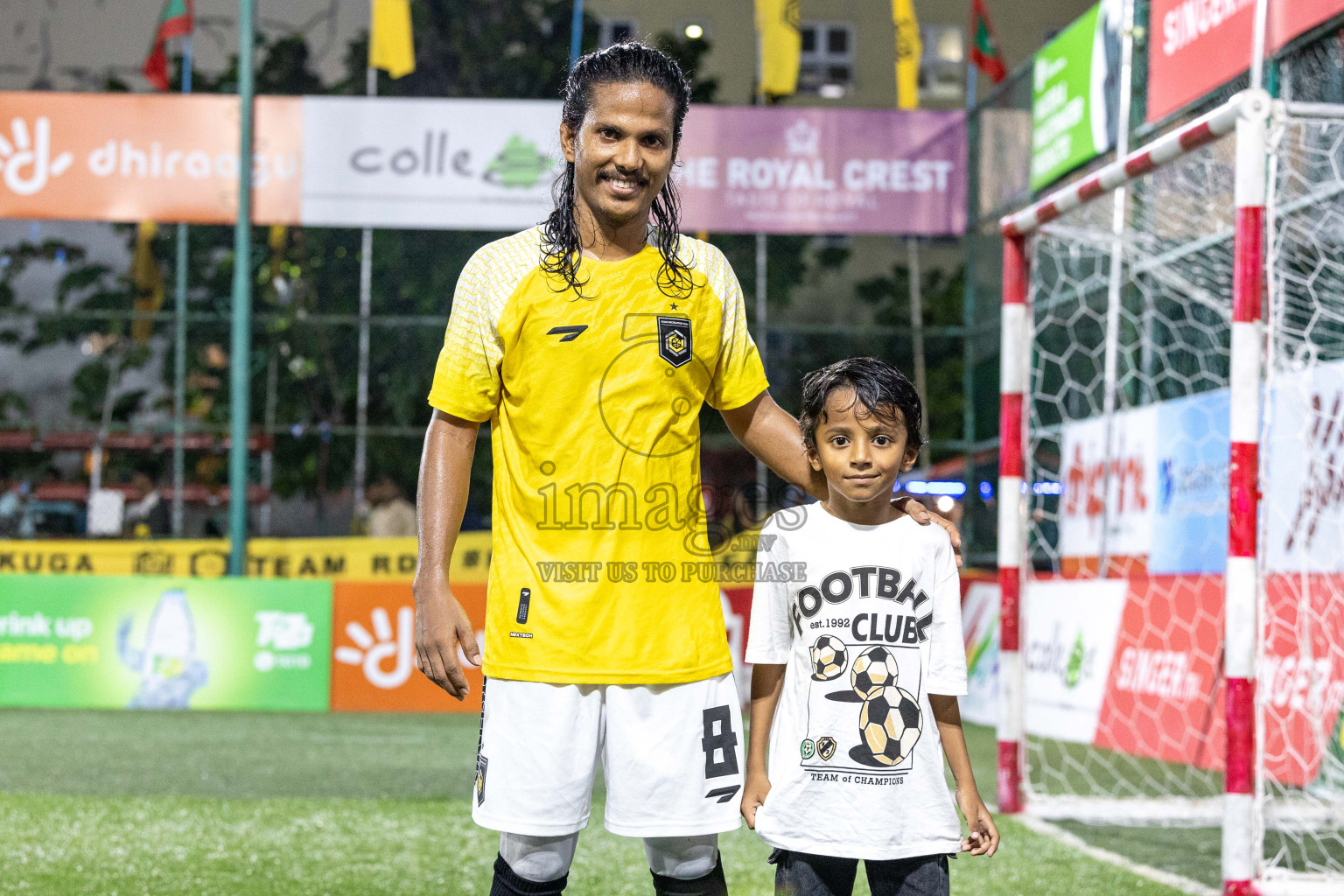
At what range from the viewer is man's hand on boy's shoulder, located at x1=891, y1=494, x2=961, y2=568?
262 centimetres

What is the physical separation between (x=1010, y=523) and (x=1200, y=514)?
2761 millimetres

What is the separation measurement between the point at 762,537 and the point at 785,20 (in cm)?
1342

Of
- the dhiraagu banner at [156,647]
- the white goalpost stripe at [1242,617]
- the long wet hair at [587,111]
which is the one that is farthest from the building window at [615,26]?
the long wet hair at [587,111]

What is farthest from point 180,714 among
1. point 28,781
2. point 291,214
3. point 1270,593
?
point 1270,593

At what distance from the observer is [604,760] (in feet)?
8.30

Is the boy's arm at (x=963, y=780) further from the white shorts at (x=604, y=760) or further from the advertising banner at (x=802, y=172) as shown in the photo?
the advertising banner at (x=802, y=172)

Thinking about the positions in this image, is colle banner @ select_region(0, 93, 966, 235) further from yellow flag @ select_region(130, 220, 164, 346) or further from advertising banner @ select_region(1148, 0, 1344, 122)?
advertising banner @ select_region(1148, 0, 1344, 122)

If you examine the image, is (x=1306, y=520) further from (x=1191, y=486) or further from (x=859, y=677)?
(x=859, y=677)

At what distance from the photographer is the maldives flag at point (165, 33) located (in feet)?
48.5

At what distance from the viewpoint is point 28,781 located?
698 centimetres

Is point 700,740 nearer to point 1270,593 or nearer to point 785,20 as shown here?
point 1270,593

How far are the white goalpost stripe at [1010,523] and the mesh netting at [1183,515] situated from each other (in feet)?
1.67

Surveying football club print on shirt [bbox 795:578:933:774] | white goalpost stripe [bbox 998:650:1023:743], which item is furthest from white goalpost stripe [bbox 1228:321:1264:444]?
football club print on shirt [bbox 795:578:933:774]

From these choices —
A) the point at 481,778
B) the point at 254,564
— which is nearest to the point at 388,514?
the point at 254,564
